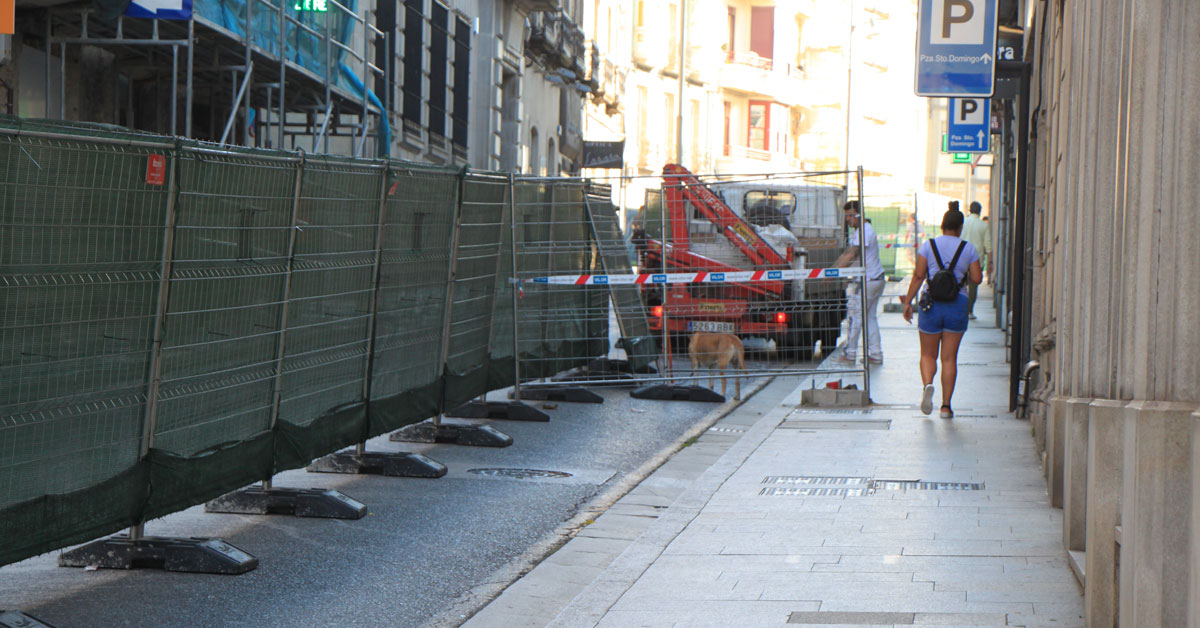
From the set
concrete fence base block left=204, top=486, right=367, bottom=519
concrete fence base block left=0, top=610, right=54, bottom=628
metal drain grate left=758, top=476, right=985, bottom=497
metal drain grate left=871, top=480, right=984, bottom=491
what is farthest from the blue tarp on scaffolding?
concrete fence base block left=0, top=610, right=54, bottom=628

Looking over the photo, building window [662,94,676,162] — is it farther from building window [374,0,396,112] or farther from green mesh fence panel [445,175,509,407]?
green mesh fence panel [445,175,509,407]

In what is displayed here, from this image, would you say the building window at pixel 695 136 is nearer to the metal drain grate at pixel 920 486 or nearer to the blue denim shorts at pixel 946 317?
the blue denim shorts at pixel 946 317

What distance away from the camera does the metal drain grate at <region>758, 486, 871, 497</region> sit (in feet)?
29.6

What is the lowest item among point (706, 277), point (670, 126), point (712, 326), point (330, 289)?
point (712, 326)

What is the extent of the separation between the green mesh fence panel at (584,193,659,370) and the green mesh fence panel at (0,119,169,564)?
8.16 metres

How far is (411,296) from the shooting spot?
10125 mm

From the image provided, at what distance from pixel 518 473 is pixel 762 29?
6540cm

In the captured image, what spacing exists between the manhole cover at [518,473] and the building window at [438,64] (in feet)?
67.3

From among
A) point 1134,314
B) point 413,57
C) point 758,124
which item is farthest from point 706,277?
point 758,124

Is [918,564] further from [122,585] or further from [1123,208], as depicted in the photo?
[122,585]

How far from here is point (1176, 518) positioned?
4.18 m

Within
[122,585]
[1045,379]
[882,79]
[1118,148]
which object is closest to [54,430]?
[122,585]

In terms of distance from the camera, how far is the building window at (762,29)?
241 ft

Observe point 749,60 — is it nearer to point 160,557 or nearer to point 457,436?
point 457,436
